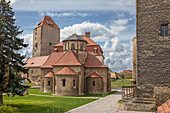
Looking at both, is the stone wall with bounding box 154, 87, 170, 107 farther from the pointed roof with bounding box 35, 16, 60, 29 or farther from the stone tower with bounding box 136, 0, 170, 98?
the pointed roof with bounding box 35, 16, 60, 29

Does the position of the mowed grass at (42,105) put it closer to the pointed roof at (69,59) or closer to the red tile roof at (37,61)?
the pointed roof at (69,59)

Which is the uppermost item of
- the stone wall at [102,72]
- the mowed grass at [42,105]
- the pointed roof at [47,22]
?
the pointed roof at [47,22]

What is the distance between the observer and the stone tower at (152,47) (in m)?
18.7

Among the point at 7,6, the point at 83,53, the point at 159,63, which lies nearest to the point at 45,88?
the point at 83,53

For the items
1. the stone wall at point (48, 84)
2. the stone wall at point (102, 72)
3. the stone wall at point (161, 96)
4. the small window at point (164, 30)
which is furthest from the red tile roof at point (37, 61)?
the stone wall at point (161, 96)

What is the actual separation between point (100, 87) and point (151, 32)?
17.1m

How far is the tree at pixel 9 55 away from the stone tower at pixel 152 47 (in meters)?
12.7

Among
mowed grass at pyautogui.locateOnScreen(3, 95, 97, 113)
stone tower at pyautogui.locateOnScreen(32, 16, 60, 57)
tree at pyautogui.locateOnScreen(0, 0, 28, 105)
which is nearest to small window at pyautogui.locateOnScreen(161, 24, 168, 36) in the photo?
mowed grass at pyautogui.locateOnScreen(3, 95, 97, 113)

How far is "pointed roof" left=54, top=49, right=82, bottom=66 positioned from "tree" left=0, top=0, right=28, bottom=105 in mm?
14965

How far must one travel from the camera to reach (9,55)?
53.2ft

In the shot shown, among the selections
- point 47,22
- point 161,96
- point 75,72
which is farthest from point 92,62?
point 47,22

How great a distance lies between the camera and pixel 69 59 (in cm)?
3284

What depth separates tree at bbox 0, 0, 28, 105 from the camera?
15.3 meters

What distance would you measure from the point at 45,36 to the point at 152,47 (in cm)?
5281
